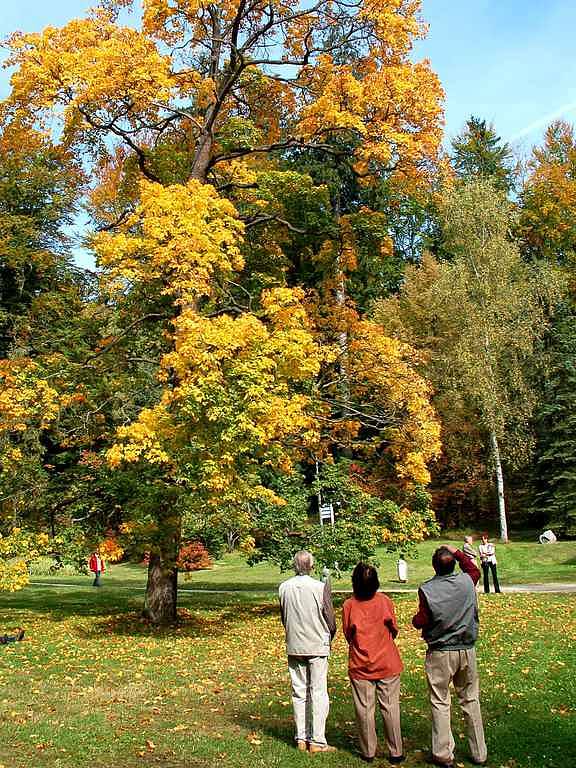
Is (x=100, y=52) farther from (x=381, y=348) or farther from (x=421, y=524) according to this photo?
(x=421, y=524)

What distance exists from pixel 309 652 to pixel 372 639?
609 millimetres

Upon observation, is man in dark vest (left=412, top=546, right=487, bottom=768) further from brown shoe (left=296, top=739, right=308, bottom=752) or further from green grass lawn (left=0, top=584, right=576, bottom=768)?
brown shoe (left=296, top=739, right=308, bottom=752)

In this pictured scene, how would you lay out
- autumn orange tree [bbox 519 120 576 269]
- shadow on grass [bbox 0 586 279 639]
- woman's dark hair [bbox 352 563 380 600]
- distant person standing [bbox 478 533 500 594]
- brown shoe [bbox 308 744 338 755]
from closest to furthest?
1. woman's dark hair [bbox 352 563 380 600]
2. brown shoe [bbox 308 744 338 755]
3. shadow on grass [bbox 0 586 279 639]
4. distant person standing [bbox 478 533 500 594]
5. autumn orange tree [bbox 519 120 576 269]

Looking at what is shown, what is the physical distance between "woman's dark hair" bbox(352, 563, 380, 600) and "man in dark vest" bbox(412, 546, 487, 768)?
0.41 metres

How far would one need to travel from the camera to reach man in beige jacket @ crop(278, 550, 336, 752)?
6.58 metres

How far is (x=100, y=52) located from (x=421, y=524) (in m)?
11.3

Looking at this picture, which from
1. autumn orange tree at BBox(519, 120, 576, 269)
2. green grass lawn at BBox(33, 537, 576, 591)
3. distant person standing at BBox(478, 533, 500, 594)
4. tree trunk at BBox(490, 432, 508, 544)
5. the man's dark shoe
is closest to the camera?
the man's dark shoe

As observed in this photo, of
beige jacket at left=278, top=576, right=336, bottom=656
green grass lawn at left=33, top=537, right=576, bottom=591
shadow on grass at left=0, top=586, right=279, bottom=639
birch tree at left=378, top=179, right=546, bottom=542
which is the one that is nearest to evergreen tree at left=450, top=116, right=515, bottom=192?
birch tree at left=378, top=179, right=546, bottom=542

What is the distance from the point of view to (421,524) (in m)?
16.6

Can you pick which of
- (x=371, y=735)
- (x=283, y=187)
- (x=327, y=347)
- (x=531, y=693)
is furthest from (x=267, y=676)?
(x=283, y=187)

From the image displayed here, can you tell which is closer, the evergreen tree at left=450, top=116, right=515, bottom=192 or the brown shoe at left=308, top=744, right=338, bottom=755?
the brown shoe at left=308, top=744, right=338, bottom=755

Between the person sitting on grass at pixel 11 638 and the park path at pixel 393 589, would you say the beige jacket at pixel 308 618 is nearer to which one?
the person sitting on grass at pixel 11 638

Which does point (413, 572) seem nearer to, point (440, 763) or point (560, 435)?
point (560, 435)

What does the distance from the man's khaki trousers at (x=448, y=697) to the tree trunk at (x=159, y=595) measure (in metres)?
9.63
